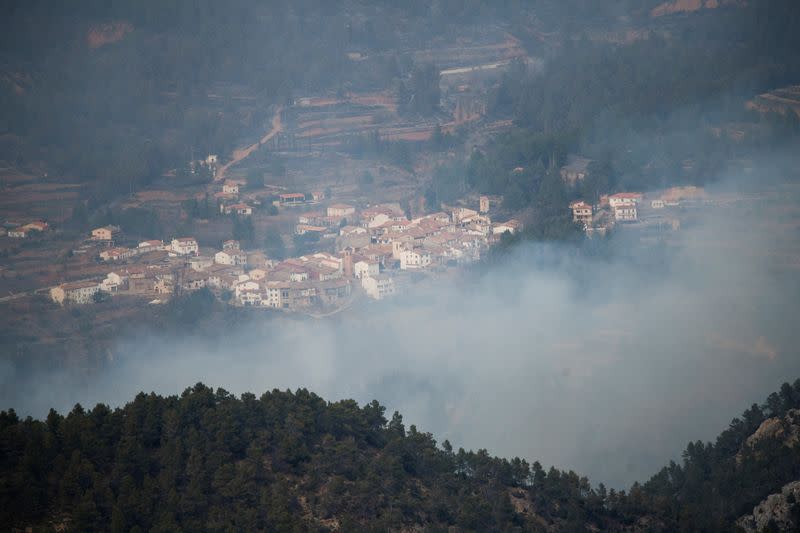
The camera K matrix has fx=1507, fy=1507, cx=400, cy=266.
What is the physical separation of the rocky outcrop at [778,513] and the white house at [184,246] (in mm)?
20931

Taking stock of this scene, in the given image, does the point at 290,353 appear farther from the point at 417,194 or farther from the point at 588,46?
the point at 588,46

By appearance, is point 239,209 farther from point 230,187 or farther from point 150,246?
point 150,246

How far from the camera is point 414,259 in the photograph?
36375 mm

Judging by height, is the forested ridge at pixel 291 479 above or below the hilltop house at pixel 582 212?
below

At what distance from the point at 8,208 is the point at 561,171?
1449 cm

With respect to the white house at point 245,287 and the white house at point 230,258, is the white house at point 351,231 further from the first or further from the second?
the white house at point 245,287

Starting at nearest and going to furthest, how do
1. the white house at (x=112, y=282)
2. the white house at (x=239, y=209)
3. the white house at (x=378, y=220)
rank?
the white house at (x=112, y=282)
the white house at (x=378, y=220)
the white house at (x=239, y=209)

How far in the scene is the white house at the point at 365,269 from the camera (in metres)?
35.6

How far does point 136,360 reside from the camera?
3170 centimetres

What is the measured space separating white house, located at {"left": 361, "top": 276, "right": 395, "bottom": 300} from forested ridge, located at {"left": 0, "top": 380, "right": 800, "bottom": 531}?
44.6ft

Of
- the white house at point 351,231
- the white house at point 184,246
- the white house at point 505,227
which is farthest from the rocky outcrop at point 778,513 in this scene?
the white house at point 184,246

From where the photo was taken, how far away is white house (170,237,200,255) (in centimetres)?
3756

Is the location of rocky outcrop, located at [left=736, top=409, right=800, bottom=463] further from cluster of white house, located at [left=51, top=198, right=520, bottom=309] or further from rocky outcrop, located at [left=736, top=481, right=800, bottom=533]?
cluster of white house, located at [left=51, top=198, right=520, bottom=309]

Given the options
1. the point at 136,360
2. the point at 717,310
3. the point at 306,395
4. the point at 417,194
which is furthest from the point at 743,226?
the point at 306,395
